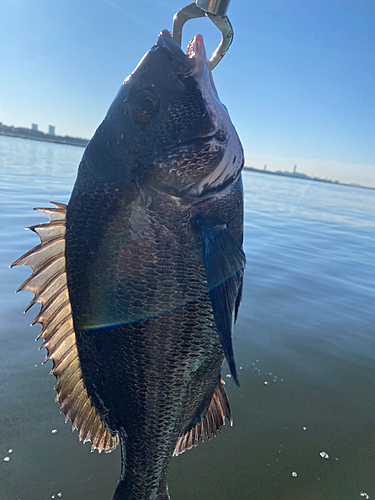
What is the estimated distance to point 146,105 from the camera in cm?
164

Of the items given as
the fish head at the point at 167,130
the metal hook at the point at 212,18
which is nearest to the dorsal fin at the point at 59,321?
the fish head at the point at 167,130

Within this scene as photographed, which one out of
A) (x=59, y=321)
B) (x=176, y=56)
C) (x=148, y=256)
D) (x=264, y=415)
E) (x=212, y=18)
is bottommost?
(x=264, y=415)

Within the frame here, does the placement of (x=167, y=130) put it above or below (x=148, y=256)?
above

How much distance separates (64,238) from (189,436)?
1486 millimetres

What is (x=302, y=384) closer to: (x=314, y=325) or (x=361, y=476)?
(x=361, y=476)

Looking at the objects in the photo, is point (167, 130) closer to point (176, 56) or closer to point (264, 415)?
point (176, 56)

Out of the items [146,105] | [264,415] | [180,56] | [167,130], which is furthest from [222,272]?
[264,415]

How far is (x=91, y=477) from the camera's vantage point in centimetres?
240

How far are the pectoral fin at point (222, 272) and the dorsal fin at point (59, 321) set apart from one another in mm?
832

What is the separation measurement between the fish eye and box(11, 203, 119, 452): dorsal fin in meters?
0.66

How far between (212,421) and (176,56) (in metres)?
2.20

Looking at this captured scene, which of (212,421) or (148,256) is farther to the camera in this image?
(212,421)

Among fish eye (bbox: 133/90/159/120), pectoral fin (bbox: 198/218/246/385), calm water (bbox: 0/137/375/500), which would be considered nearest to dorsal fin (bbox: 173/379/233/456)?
calm water (bbox: 0/137/375/500)

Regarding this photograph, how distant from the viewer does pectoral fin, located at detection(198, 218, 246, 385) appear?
4.47 feet
